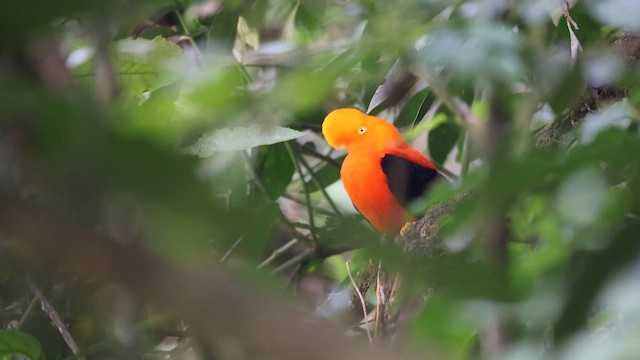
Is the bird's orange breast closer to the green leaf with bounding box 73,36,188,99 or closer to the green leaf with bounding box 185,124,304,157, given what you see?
the green leaf with bounding box 73,36,188,99

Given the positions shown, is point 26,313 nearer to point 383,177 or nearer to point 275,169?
point 275,169

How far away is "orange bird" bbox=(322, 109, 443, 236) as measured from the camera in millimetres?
2053

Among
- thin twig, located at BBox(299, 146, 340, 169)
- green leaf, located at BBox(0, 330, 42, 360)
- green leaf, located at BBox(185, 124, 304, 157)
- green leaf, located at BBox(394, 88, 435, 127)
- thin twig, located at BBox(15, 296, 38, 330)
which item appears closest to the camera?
green leaf, located at BBox(185, 124, 304, 157)

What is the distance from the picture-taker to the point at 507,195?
559 millimetres

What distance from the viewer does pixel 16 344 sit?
1.45 metres

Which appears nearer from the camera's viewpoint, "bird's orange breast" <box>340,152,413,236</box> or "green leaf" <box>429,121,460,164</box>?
"bird's orange breast" <box>340,152,413,236</box>

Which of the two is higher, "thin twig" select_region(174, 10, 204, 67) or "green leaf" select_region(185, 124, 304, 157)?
"green leaf" select_region(185, 124, 304, 157)

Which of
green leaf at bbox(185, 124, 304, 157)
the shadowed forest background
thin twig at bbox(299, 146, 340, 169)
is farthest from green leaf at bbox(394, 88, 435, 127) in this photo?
green leaf at bbox(185, 124, 304, 157)

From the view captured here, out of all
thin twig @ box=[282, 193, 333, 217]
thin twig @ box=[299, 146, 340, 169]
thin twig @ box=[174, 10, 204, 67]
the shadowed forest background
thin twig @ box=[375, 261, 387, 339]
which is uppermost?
the shadowed forest background

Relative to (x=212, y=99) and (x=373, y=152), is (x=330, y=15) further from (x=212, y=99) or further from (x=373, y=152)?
(x=212, y=99)

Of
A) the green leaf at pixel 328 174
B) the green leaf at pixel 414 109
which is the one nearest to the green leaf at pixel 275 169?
the green leaf at pixel 328 174

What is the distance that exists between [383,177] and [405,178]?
61 mm

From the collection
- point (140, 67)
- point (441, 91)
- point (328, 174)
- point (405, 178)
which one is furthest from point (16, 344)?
point (328, 174)

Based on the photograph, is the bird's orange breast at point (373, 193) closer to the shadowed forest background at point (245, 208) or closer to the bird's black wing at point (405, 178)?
the bird's black wing at point (405, 178)
